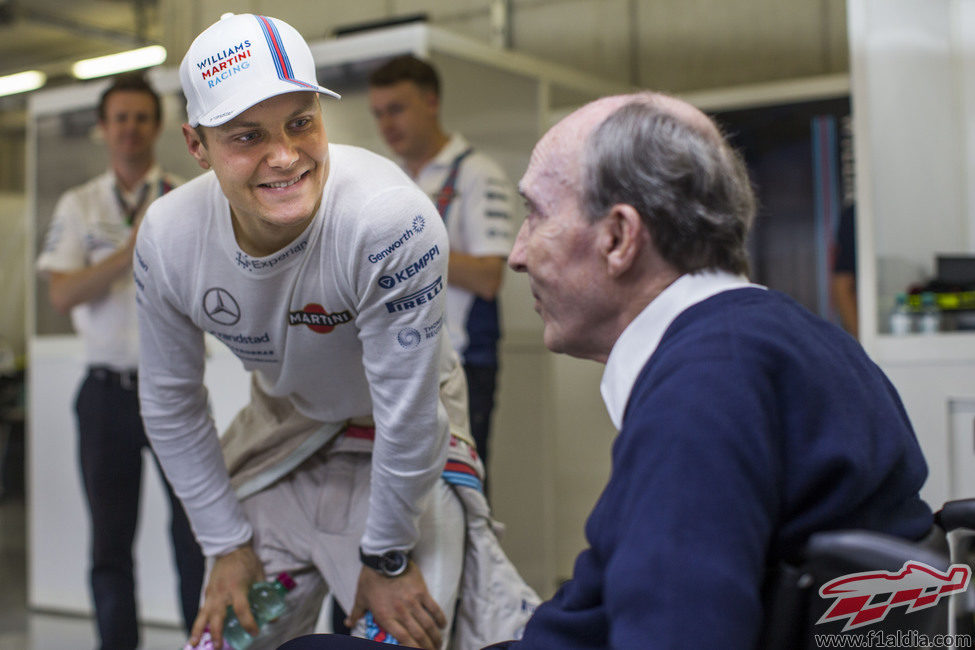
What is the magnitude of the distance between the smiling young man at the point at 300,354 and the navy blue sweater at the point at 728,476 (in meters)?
0.53

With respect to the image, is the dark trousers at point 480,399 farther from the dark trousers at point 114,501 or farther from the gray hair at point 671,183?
the gray hair at point 671,183

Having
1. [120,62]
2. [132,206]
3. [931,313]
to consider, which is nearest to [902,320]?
[931,313]

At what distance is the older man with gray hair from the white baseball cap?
36 cm

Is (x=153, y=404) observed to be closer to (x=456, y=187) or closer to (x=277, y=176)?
(x=277, y=176)

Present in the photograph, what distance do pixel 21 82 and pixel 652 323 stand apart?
10608 millimetres

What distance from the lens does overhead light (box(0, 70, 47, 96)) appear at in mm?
9898

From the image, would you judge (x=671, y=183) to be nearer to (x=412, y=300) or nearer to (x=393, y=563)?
(x=412, y=300)

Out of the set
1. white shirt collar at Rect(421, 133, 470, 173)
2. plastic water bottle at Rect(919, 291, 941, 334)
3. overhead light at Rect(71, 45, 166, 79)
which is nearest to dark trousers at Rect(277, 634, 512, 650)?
white shirt collar at Rect(421, 133, 470, 173)

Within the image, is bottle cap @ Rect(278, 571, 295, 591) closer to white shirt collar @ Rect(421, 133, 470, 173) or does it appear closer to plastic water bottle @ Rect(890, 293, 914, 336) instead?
white shirt collar @ Rect(421, 133, 470, 173)

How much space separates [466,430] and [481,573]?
0.79 feet

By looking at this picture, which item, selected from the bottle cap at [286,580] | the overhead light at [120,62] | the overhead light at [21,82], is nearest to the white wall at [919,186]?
the bottle cap at [286,580]

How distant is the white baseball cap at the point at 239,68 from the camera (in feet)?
4.04

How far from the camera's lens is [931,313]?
2.84 meters

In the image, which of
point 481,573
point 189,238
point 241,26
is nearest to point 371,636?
point 481,573
